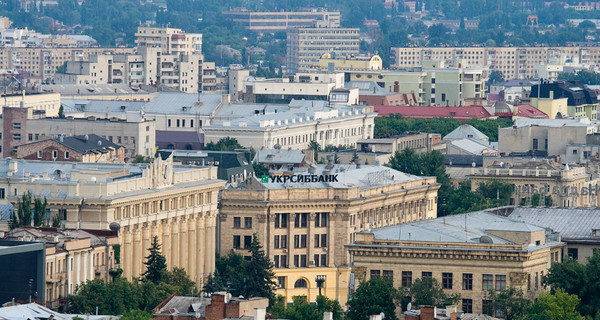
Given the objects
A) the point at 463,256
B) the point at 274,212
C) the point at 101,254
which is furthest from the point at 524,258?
the point at 274,212

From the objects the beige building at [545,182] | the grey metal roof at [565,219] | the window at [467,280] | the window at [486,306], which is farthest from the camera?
the beige building at [545,182]

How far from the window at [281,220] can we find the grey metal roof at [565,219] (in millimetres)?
17563

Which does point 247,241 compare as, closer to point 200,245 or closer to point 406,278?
point 200,245

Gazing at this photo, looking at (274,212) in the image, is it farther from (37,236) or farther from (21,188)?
(37,236)

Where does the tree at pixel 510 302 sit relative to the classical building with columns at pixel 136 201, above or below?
below

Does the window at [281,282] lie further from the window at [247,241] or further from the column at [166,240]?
the column at [166,240]

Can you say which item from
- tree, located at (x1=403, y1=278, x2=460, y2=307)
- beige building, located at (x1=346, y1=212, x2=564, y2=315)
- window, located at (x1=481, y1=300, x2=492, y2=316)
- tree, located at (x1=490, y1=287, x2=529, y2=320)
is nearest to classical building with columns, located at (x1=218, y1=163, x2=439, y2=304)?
beige building, located at (x1=346, y1=212, x2=564, y2=315)

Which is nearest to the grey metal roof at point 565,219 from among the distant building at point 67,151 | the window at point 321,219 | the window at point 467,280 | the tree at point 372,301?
the window at point 467,280

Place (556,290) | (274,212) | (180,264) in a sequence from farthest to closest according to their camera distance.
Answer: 1. (274,212)
2. (180,264)
3. (556,290)

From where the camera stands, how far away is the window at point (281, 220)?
534 feet

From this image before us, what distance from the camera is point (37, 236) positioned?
418 ft

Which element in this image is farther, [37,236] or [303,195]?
[303,195]

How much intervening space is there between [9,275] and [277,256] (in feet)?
141

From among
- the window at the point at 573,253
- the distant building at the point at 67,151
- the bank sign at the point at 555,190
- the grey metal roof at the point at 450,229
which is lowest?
the window at the point at 573,253
